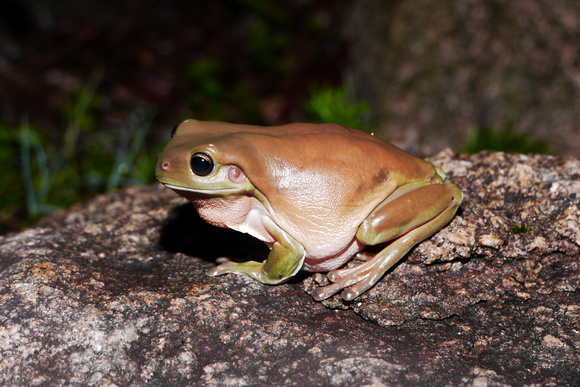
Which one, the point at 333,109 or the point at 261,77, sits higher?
the point at 333,109

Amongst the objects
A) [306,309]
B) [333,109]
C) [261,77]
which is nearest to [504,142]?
[333,109]

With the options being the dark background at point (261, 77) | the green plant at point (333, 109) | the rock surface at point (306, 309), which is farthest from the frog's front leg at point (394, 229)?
the green plant at point (333, 109)

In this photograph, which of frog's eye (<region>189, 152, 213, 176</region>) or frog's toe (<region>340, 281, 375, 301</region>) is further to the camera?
frog's toe (<region>340, 281, 375, 301</region>)

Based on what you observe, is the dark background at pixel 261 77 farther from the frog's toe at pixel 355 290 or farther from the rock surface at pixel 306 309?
the frog's toe at pixel 355 290

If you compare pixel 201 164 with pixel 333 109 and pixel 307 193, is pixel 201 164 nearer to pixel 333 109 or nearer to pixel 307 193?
pixel 307 193

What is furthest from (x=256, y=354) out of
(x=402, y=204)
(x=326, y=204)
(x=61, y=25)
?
(x=61, y=25)

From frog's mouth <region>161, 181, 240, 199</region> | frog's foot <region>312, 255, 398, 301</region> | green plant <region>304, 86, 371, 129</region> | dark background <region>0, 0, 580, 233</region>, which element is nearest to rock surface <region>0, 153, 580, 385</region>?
frog's foot <region>312, 255, 398, 301</region>

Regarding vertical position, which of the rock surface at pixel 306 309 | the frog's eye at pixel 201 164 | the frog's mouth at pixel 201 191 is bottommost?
the rock surface at pixel 306 309

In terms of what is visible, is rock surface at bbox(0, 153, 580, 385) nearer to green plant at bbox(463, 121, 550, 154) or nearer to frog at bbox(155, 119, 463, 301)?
frog at bbox(155, 119, 463, 301)
